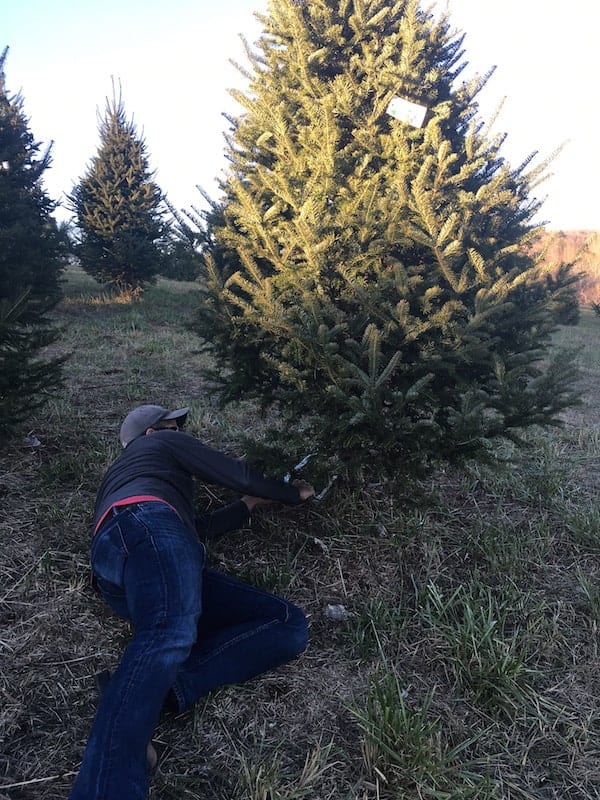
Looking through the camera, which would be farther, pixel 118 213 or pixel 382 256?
pixel 118 213

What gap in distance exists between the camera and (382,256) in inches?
123

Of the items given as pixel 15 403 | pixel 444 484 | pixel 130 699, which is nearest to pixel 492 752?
pixel 130 699

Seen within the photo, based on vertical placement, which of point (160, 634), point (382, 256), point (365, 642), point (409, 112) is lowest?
point (365, 642)

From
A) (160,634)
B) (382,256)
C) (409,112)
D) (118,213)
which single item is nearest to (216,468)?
(160,634)

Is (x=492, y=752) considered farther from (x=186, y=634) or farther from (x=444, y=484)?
(x=444, y=484)

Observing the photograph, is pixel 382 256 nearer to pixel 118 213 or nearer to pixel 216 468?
pixel 216 468

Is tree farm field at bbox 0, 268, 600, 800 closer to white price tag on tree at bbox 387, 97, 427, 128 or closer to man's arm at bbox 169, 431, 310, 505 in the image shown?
man's arm at bbox 169, 431, 310, 505

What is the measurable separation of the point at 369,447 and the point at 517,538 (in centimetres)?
115

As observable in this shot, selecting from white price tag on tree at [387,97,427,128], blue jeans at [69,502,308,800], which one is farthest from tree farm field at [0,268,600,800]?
white price tag on tree at [387,97,427,128]

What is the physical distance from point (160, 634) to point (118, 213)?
14332 mm

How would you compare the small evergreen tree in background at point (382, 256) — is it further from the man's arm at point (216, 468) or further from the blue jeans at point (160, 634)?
the blue jeans at point (160, 634)

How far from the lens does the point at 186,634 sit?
220 centimetres

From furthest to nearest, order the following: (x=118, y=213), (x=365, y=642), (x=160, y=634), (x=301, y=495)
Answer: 1. (x=118, y=213)
2. (x=301, y=495)
3. (x=365, y=642)
4. (x=160, y=634)

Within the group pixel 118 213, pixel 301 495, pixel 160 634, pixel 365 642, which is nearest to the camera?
pixel 160 634
